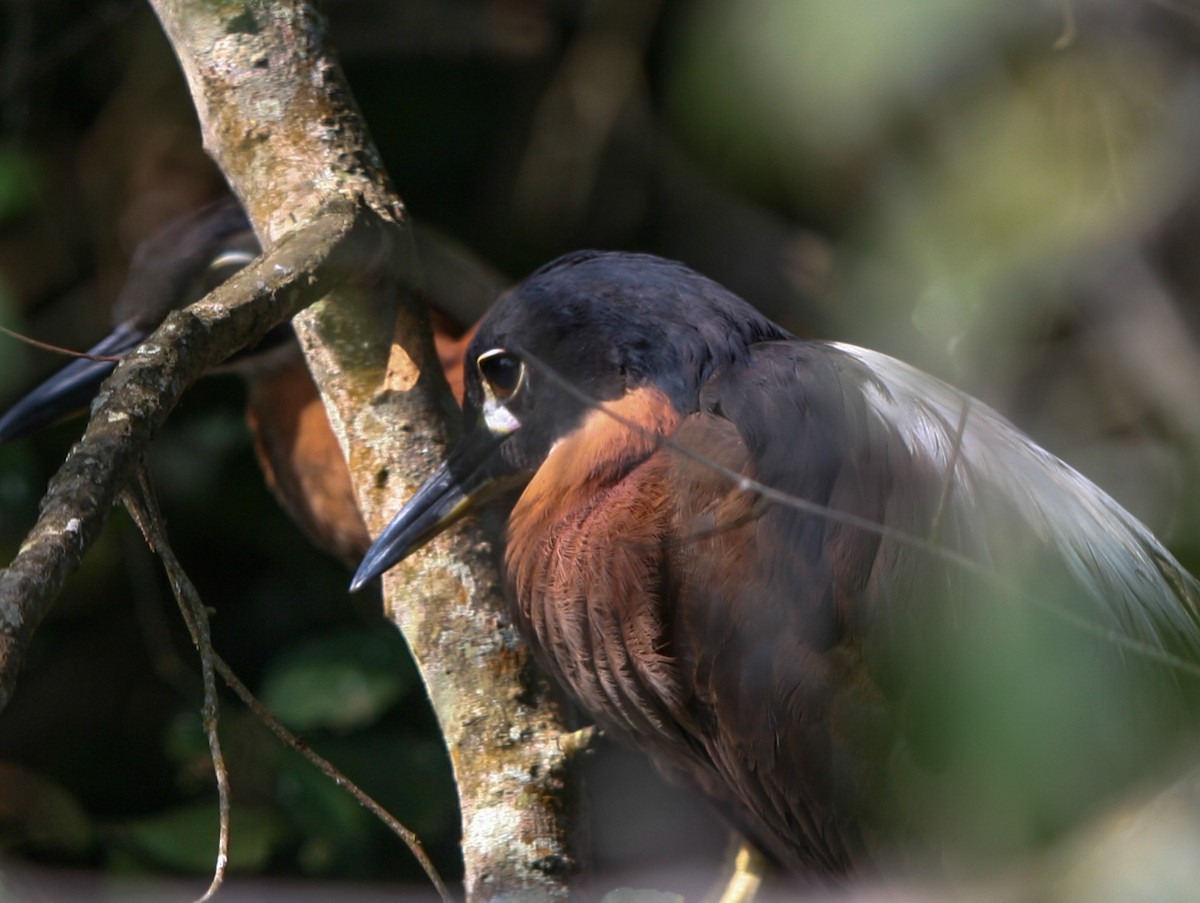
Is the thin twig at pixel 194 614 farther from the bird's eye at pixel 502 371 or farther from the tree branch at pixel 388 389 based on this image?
the bird's eye at pixel 502 371

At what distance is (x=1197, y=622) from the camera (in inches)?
56.6

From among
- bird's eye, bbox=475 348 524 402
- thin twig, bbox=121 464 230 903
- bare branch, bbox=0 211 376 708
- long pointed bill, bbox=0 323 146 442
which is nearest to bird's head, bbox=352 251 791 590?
bird's eye, bbox=475 348 524 402

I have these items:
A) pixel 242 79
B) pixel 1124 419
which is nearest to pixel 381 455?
pixel 242 79

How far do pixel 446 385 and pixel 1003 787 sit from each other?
85cm

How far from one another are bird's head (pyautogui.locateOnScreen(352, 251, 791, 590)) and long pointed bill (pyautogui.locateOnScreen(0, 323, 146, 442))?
84 centimetres

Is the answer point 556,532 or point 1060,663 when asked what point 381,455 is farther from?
point 1060,663

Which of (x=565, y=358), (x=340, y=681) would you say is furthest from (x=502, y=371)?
(x=340, y=681)

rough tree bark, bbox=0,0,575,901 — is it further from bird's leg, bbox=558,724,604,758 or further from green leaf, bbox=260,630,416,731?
green leaf, bbox=260,630,416,731

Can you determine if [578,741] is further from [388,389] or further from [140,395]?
[140,395]

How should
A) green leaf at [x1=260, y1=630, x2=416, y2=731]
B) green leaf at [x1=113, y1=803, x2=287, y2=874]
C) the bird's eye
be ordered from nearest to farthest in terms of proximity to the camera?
the bird's eye < green leaf at [x1=113, y1=803, x2=287, y2=874] < green leaf at [x1=260, y1=630, x2=416, y2=731]

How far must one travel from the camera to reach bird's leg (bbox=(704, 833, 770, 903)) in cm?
168

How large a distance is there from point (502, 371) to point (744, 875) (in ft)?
2.48

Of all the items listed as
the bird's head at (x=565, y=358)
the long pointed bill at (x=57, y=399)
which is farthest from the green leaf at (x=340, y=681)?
the bird's head at (x=565, y=358)

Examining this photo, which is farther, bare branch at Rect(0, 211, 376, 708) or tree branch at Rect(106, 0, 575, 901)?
tree branch at Rect(106, 0, 575, 901)
